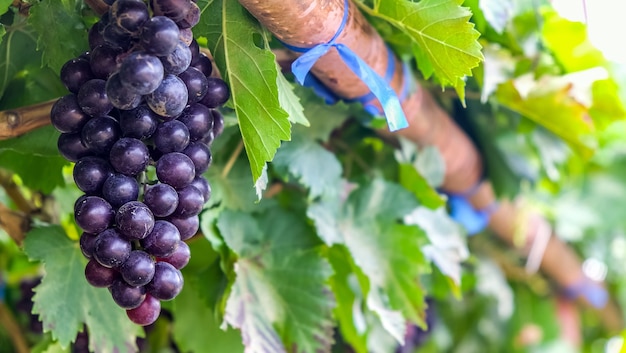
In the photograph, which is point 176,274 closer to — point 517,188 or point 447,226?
point 447,226

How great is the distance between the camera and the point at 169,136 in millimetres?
342

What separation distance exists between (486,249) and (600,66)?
0.39 metres

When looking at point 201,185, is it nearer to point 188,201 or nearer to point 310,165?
point 188,201

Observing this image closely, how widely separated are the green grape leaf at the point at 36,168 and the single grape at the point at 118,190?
17 centimetres

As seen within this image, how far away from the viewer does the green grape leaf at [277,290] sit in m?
0.49

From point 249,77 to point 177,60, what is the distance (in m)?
0.06

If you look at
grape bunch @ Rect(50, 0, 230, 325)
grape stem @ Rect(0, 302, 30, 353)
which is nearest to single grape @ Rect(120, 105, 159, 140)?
grape bunch @ Rect(50, 0, 230, 325)

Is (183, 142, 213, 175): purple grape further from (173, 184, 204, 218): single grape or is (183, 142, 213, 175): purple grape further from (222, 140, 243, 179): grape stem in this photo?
(222, 140, 243, 179): grape stem

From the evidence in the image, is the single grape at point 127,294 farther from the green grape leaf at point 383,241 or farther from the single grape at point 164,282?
the green grape leaf at point 383,241

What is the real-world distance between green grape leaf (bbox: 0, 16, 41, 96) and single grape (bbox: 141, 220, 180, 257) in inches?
7.4

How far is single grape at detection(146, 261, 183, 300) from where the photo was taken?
34cm

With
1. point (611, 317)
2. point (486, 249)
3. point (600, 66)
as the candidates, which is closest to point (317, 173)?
point (600, 66)

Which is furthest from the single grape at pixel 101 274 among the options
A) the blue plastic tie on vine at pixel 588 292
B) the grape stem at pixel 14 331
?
the blue plastic tie on vine at pixel 588 292

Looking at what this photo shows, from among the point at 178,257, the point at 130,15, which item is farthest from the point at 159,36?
the point at 178,257
